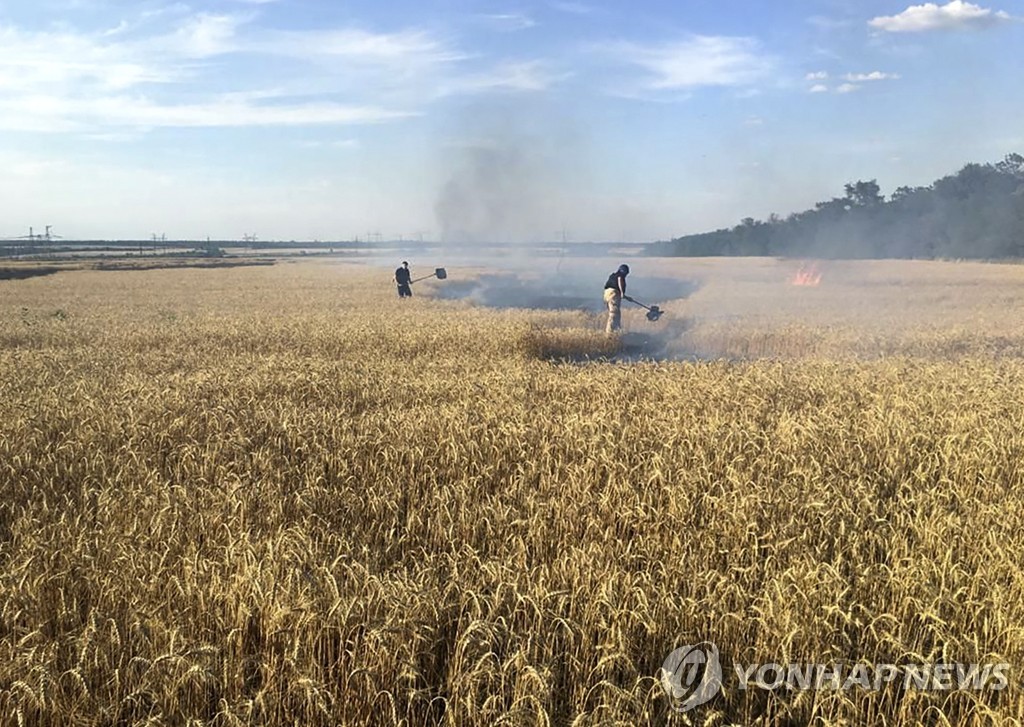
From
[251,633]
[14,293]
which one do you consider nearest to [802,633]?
[251,633]

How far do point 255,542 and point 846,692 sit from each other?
3.32m

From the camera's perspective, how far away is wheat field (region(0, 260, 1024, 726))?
2902 millimetres

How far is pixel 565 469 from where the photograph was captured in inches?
233

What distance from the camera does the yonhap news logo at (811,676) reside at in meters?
2.91

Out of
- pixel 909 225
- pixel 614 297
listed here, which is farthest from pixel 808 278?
pixel 909 225

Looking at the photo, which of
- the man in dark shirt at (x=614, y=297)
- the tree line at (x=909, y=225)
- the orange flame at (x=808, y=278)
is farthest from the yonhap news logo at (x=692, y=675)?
the tree line at (x=909, y=225)

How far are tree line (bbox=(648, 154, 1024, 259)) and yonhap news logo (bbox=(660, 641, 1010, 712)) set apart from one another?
2521 inches

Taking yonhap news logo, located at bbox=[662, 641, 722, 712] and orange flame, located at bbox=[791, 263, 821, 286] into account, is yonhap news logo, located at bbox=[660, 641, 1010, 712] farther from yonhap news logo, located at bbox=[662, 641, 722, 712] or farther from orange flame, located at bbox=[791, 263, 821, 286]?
orange flame, located at bbox=[791, 263, 821, 286]

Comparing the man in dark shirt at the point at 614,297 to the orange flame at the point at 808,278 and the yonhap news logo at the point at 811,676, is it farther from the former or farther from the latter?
the orange flame at the point at 808,278

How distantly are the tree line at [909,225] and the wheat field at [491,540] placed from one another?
192ft

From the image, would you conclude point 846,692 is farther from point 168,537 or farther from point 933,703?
point 168,537

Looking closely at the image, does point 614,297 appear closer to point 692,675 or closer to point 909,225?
point 692,675

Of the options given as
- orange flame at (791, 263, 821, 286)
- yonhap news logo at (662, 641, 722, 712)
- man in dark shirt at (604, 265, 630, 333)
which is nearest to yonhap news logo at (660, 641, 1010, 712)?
yonhap news logo at (662, 641, 722, 712)

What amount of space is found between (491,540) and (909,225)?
7615 centimetres
